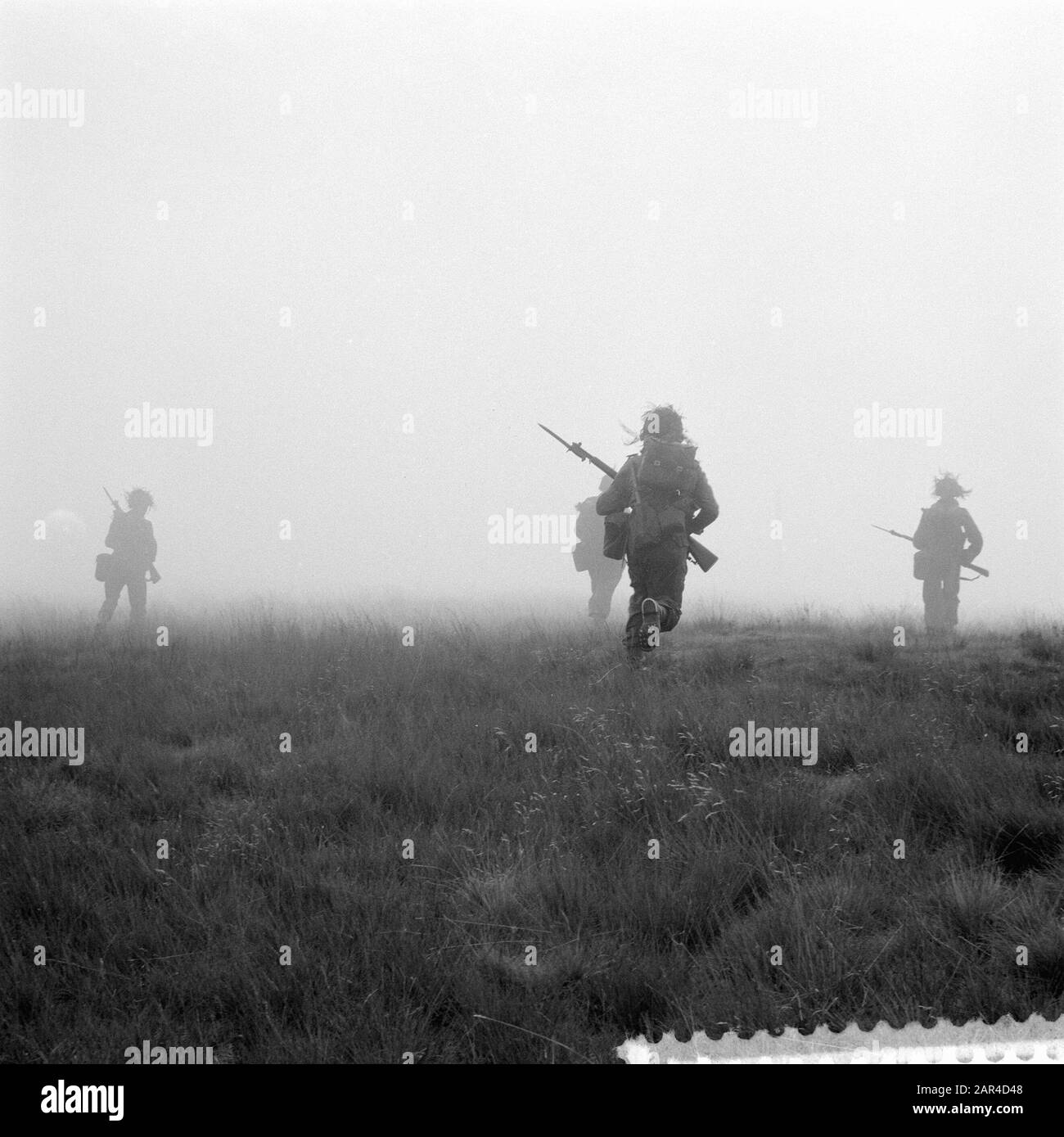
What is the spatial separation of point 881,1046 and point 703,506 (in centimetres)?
687

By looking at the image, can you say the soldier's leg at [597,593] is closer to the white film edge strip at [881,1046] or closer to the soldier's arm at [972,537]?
the soldier's arm at [972,537]

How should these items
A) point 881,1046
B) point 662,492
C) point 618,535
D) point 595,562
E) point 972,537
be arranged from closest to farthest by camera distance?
1. point 881,1046
2. point 662,492
3. point 618,535
4. point 972,537
5. point 595,562

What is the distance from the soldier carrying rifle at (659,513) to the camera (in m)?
8.79

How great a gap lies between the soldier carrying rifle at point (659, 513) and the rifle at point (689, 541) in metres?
0.20

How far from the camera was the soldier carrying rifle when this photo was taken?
8789 millimetres

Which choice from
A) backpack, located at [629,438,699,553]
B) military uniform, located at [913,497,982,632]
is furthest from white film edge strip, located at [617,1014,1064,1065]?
military uniform, located at [913,497,982,632]

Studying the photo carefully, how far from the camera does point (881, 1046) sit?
2.63 metres

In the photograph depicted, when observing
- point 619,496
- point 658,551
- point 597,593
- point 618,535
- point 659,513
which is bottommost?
point 597,593

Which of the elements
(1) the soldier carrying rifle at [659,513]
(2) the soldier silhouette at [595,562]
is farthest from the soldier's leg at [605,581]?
(1) the soldier carrying rifle at [659,513]

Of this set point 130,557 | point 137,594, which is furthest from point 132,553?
point 137,594

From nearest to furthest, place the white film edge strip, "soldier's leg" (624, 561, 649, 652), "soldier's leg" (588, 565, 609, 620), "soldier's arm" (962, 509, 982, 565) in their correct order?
the white film edge strip < "soldier's leg" (624, 561, 649, 652) < "soldier's arm" (962, 509, 982, 565) < "soldier's leg" (588, 565, 609, 620)

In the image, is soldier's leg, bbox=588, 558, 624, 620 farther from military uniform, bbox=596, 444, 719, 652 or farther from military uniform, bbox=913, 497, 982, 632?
military uniform, bbox=596, 444, 719, 652

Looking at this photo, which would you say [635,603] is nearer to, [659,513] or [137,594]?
[659,513]
